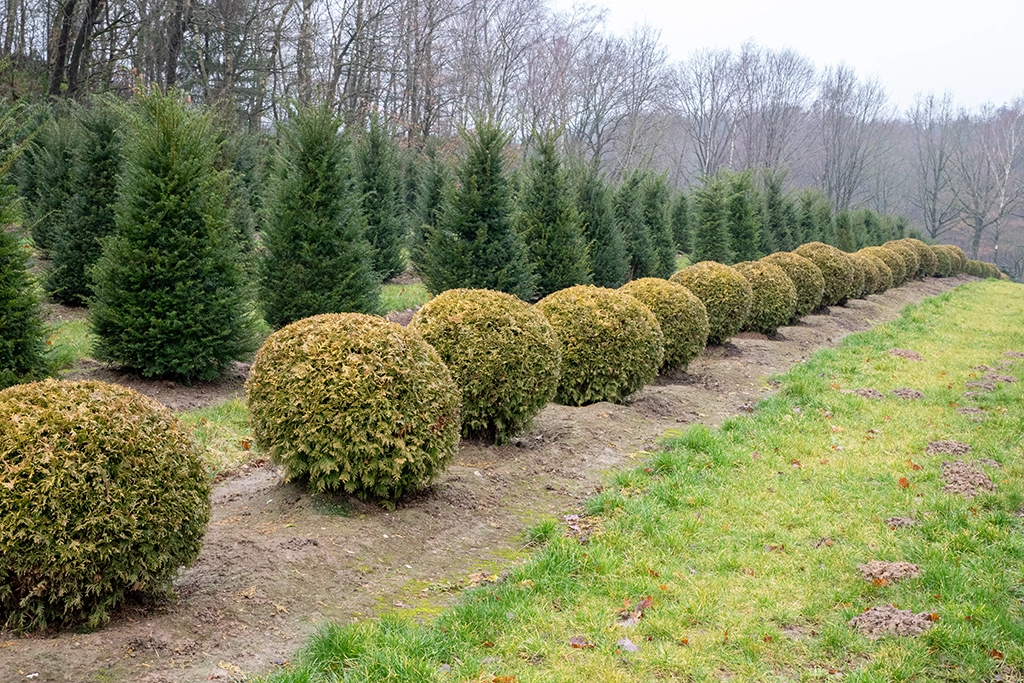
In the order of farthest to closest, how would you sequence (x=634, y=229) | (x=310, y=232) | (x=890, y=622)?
(x=634, y=229) < (x=310, y=232) < (x=890, y=622)

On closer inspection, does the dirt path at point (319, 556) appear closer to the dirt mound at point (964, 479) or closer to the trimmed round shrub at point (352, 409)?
the trimmed round shrub at point (352, 409)

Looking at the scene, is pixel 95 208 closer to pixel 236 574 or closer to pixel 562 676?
pixel 236 574

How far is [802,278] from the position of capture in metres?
15.7

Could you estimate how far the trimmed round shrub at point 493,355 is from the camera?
6.18 meters

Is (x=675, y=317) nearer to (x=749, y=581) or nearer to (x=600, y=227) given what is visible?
(x=749, y=581)

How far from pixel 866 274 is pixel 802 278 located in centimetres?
648

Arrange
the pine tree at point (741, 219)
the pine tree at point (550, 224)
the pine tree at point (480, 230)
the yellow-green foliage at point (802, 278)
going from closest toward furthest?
the pine tree at point (480, 230) < the pine tree at point (550, 224) < the yellow-green foliage at point (802, 278) < the pine tree at point (741, 219)

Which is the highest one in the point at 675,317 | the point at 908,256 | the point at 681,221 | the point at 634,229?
the point at 681,221

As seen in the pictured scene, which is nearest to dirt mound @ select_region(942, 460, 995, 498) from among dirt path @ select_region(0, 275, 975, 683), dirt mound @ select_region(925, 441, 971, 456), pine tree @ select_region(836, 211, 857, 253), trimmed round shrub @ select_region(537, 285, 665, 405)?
dirt mound @ select_region(925, 441, 971, 456)

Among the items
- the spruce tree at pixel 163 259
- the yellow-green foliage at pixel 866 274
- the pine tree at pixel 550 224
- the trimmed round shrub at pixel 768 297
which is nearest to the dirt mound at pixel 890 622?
the spruce tree at pixel 163 259

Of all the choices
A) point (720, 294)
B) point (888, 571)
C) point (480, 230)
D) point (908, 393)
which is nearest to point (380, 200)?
point (480, 230)

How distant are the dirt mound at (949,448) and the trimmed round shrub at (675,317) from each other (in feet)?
11.2

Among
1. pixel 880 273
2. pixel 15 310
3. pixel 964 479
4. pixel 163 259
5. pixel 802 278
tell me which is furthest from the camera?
pixel 880 273

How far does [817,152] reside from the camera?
197 feet
